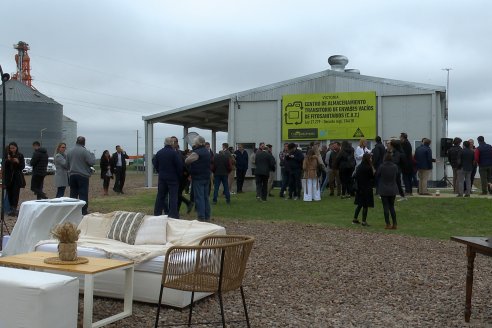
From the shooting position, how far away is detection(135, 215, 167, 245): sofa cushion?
693cm

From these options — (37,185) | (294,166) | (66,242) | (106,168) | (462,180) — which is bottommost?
A: (66,242)

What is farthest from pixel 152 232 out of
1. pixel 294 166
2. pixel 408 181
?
pixel 408 181

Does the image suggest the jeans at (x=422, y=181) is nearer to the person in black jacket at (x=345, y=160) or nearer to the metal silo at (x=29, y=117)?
the person in black jacket at (x=345, y=160)

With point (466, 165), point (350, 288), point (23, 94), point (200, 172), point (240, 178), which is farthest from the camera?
point (23, 94)

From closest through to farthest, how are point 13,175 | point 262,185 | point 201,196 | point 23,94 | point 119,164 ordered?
point 201,196 < point 13,175 < point 262,185 < point 119,164 < point 23,94

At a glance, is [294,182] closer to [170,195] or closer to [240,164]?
[240,164]

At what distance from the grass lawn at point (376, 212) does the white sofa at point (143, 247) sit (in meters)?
5.80

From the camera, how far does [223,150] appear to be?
640 inches

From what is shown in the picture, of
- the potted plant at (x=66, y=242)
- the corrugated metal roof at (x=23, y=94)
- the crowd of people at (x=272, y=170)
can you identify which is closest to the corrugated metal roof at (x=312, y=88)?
the crowd of people at (x=272, y=170)

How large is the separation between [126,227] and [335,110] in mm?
15035

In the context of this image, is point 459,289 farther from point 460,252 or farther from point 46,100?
point 46,100

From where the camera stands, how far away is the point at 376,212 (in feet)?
A: 46.3

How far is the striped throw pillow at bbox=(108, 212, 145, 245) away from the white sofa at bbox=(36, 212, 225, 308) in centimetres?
4

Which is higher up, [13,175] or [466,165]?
[466,165]
